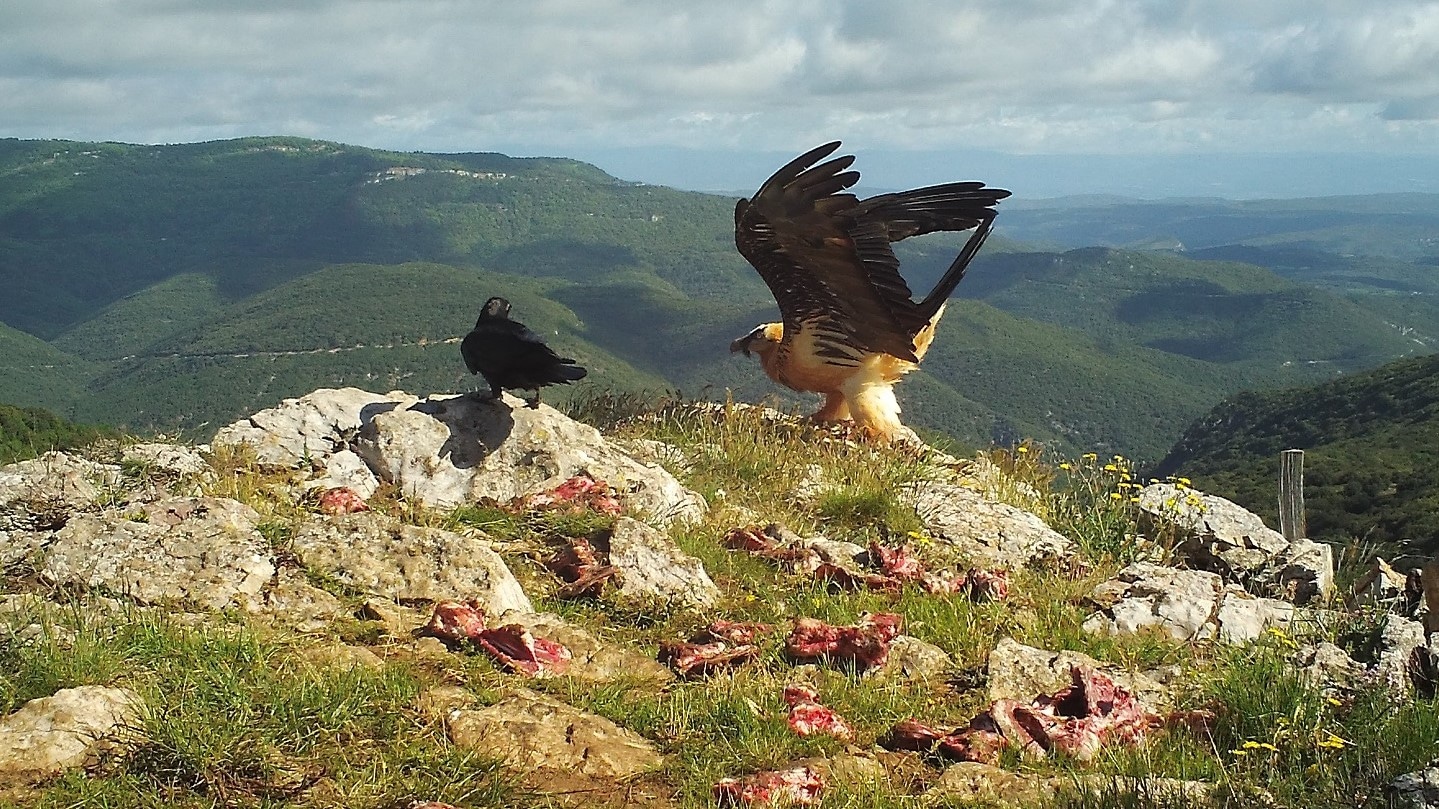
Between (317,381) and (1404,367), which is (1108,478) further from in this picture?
(317,381)

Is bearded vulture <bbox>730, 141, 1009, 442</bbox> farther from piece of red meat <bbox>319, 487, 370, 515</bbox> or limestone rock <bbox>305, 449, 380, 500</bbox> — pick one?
piece of red meat <bbox>319, 487, 370, 515</bbox>

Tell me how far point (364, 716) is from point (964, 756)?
7.47ft

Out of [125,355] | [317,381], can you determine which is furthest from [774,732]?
[125,355]

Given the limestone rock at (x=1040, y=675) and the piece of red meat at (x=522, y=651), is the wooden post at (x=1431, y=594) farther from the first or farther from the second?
the piece of red meat at (x=522, y=651)

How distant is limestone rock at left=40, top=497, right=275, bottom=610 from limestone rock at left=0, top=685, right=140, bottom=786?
1.12m

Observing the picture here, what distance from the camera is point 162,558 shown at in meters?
5.24

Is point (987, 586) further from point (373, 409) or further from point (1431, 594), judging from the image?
point (373, 409)

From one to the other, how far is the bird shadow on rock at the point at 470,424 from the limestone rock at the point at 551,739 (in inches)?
127

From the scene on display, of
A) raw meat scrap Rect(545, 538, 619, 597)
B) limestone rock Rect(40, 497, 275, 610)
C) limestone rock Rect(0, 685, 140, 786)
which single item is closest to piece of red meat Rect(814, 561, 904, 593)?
raw meat scrap Rect(545, 538, 619, 597)

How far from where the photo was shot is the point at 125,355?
17012 centimetres

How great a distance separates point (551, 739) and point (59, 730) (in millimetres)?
1639

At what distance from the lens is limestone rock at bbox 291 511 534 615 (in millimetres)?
5582

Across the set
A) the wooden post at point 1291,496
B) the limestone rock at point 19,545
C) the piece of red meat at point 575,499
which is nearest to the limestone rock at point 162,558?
the limestone rock at point 19,545

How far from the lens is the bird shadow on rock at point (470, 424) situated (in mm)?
7551
